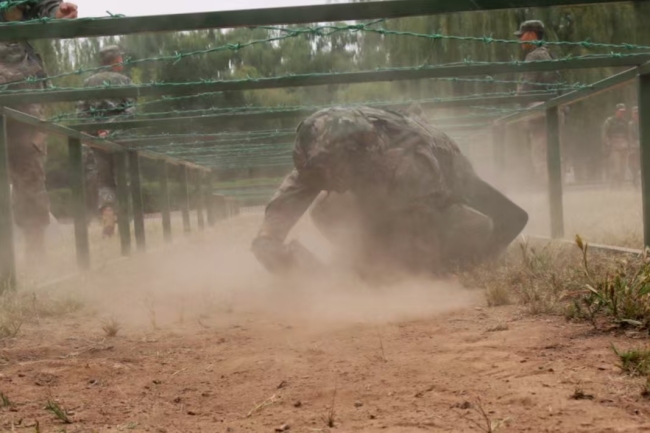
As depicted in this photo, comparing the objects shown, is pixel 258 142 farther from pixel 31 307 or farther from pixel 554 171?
pixel 31 307

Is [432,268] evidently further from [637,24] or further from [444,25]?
[637,24]

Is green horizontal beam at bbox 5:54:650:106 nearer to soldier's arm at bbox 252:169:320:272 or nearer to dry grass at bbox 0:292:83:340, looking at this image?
soldier's arm at bbox 252:169:320:272

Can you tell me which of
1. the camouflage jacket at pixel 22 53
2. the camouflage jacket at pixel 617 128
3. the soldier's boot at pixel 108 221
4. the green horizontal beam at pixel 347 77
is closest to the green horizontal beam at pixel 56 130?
the green horizontal beam at pixel 347 77

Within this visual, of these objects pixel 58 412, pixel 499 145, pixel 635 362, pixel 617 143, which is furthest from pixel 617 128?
pixel 58 412

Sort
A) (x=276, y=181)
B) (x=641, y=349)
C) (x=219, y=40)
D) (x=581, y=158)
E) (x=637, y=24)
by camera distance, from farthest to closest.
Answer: (x=581, y=158) < (x=276, y=181) < (x=637, y=24) < (x=219, y=40) < (x=641, y=349)

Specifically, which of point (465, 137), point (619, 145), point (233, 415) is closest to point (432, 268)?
point (233, 415)

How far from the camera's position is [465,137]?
13.2 m

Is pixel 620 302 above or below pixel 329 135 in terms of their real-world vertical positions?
below

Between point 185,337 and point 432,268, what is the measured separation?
254 centimetres

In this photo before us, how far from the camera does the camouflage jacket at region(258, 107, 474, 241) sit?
5.88 meters

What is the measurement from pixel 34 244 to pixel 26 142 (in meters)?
1.16

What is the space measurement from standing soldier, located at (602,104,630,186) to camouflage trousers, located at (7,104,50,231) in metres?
14.1

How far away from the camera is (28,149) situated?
872cm

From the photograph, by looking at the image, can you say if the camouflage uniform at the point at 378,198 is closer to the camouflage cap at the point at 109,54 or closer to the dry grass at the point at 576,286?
the dry grass at the point at 576,286
